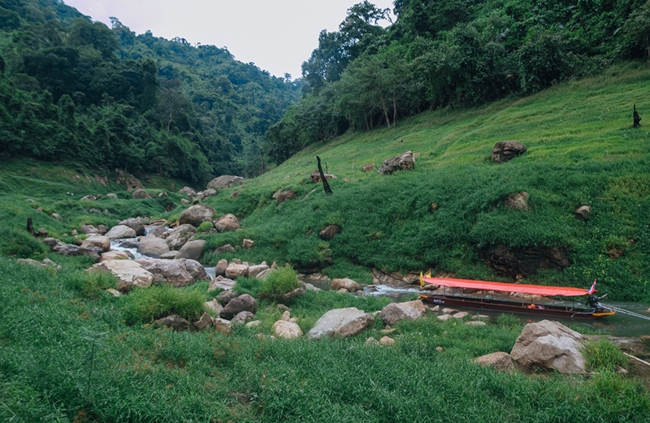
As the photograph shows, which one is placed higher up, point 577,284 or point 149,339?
point 149,339

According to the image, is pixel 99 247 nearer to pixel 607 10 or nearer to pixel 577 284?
pixel 577 284

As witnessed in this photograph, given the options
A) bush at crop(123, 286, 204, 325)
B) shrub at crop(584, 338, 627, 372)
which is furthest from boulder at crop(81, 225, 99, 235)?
shrub at crop(584, 338, 627, 372)

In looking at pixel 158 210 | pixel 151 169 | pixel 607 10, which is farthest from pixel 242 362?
pixel 151 169

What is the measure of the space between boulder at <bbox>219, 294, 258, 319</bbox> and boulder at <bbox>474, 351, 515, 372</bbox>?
22.4 ft

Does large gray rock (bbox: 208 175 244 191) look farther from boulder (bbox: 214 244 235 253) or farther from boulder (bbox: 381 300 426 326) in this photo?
boulder (bbox: 381 300 426 326)

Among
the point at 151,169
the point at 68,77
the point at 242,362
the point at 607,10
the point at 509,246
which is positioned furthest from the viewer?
the point at 68,77

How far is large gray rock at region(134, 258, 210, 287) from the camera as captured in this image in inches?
576

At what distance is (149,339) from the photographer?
6609 millimetres

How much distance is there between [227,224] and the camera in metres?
26.8

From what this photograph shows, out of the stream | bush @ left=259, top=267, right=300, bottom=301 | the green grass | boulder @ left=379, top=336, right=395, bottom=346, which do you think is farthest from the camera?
bush @ left=259, top=267, right=300, bottom=301

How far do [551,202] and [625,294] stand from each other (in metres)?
4.51

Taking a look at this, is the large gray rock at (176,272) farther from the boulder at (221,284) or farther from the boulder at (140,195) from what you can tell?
the boulder at (140,195)

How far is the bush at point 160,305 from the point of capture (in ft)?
28.1

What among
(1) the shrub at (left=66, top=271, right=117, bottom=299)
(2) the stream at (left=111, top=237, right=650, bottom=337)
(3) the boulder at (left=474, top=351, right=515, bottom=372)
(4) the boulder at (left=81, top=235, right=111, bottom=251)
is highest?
(1) the shrub at (left=66, top=271, right=117, bottom=299)
